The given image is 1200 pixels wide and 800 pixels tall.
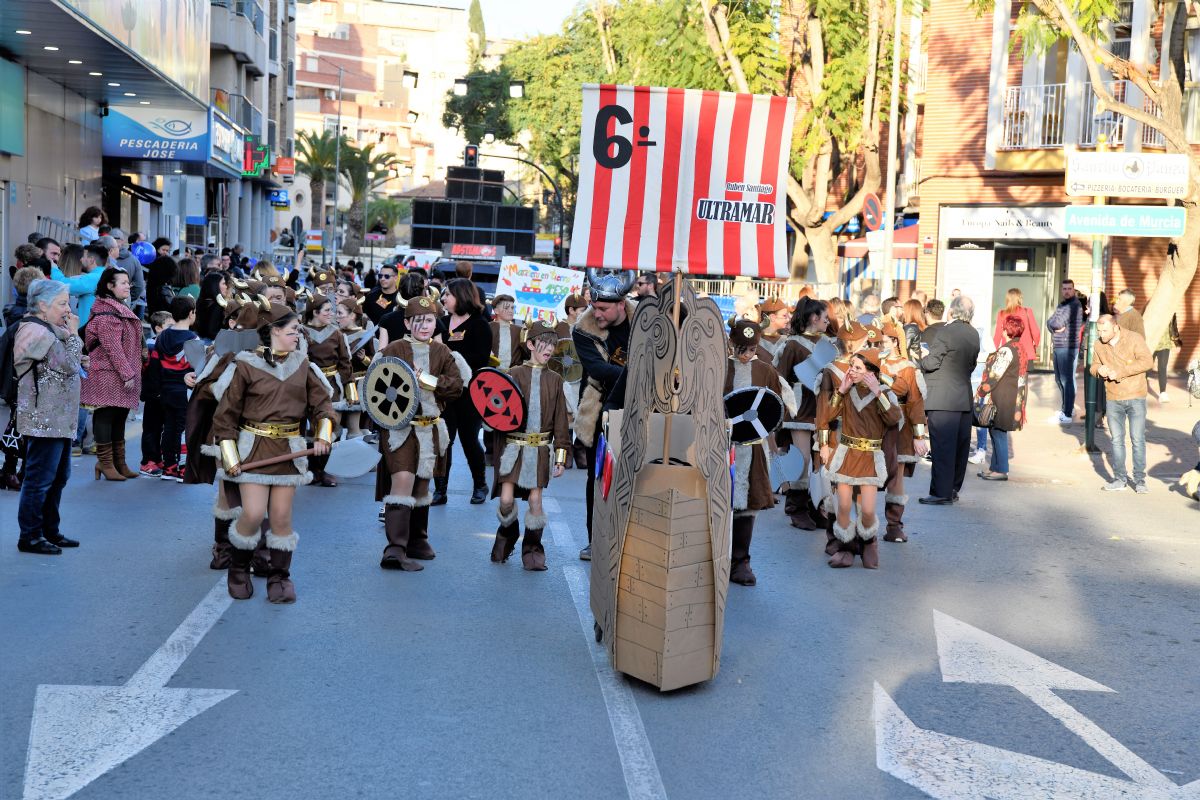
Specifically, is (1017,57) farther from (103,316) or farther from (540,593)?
(540,593)

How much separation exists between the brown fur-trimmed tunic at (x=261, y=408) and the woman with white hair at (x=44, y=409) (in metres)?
1.70

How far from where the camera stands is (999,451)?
15.7 metres

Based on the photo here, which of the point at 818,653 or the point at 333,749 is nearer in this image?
the point at 333,749

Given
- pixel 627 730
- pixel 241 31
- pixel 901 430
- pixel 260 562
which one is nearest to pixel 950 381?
pixel 901 430

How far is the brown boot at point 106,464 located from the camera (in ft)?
43.3

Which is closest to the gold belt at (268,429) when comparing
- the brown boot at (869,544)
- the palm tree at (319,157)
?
the brown boot at (869,544)

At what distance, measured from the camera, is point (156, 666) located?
7.06 meters

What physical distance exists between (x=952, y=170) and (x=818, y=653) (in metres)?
24.7

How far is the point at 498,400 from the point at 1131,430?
315 inches

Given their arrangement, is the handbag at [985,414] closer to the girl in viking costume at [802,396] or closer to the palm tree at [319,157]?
the girl in viking costume at [802,396]

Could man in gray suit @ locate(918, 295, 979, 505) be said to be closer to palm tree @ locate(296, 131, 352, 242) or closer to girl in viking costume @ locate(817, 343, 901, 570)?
girl in viking costume @ locate(817, 343, 901, 570)

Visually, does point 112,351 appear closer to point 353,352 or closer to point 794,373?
point 353,352

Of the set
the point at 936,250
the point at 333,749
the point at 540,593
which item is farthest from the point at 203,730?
the point at 936,250

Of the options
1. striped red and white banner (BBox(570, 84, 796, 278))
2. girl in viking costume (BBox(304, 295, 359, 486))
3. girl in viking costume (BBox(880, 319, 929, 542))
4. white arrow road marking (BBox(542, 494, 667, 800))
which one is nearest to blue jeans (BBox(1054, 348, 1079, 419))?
girl in viking costume (BBox(880, 319, 929, 542))
